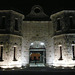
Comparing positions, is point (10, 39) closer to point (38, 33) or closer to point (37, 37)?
point (37, 37)

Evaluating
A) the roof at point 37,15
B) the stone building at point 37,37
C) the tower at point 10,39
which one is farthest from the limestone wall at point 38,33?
the tower at point 10,39

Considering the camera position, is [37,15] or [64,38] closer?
[64,38]

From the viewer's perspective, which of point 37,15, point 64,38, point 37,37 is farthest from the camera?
point 37,15

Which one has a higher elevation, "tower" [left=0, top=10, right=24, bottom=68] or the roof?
the roof

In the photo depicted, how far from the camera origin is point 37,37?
22078 mm

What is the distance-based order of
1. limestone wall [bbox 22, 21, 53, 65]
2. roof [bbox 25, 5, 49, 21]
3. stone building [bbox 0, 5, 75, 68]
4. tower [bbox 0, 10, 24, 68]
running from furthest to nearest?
roof [bbox 25, 5, 49, 21], limestone wall [bbox 22, 21, 53, 65], stone building [bbox 0, 5, 75, 68], tower [bbox 0, 10, 24, 68]

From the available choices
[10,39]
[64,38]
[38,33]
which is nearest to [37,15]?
[38,33]

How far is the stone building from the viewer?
1867 centimetres

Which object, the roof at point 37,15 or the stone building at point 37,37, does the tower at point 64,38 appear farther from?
the roof at point 37,15

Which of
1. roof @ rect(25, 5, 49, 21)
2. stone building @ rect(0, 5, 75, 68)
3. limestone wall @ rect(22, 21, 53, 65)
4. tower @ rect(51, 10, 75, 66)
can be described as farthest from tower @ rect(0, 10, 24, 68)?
tower @ rect(51, 10, 75, 66)

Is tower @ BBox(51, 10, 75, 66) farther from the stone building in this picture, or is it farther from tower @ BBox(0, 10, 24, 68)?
tower @ BBox(0, 10, 24, 68)

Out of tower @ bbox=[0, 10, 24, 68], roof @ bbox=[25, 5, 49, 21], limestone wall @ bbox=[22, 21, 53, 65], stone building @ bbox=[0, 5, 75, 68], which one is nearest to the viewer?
tower @ bbox=[0, 10, 24, 68]

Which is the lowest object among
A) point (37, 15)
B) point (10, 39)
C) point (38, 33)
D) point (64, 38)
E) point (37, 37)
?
point (10, 39)

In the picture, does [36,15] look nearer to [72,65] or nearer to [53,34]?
[53,34]
